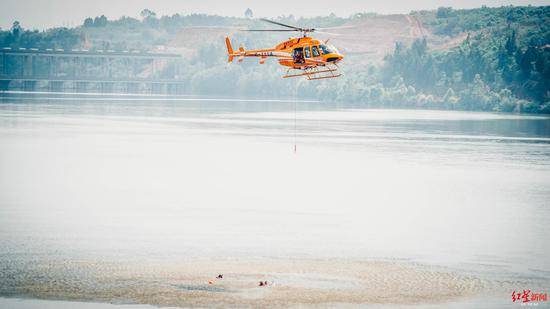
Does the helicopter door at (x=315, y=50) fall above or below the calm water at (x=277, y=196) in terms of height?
above

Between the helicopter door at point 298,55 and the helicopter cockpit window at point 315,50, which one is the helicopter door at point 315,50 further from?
the helicopter door at point 298,55

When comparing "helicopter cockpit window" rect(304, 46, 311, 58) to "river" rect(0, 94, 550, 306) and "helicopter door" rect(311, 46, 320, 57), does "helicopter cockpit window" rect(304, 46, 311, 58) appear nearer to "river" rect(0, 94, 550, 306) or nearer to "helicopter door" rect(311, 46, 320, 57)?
"helicopter door" rect(311, 46, 320, 57)

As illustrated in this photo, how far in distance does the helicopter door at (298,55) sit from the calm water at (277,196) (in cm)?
672

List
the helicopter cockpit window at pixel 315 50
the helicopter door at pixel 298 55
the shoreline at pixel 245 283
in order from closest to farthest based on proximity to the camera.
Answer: the shoreline at pixel 245 283 < the helicopter cockpit window at pixel 315 50 < the helicopter door at pixel 298 55

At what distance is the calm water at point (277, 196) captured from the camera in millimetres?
32781

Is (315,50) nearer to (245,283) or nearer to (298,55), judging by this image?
(298,55)

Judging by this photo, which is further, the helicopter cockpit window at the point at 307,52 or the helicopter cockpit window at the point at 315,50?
the helicopter cockpit window at the point at 307,52

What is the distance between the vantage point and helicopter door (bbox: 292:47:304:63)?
57.6m

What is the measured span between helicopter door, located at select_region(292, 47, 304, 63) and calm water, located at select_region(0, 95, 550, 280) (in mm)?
6719

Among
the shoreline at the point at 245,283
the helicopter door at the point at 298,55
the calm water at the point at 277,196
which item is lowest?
the calm water at the point at 277,196

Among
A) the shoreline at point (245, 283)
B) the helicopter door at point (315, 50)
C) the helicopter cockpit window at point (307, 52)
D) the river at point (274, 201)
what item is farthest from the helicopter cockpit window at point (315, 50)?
the shoreline at point (245, 283)

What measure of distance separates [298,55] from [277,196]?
46.7 feet

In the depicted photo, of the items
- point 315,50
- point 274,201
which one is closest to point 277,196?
point 274,201

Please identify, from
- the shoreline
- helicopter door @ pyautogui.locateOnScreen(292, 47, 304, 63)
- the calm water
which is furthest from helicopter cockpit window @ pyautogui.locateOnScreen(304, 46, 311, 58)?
the shoreline
